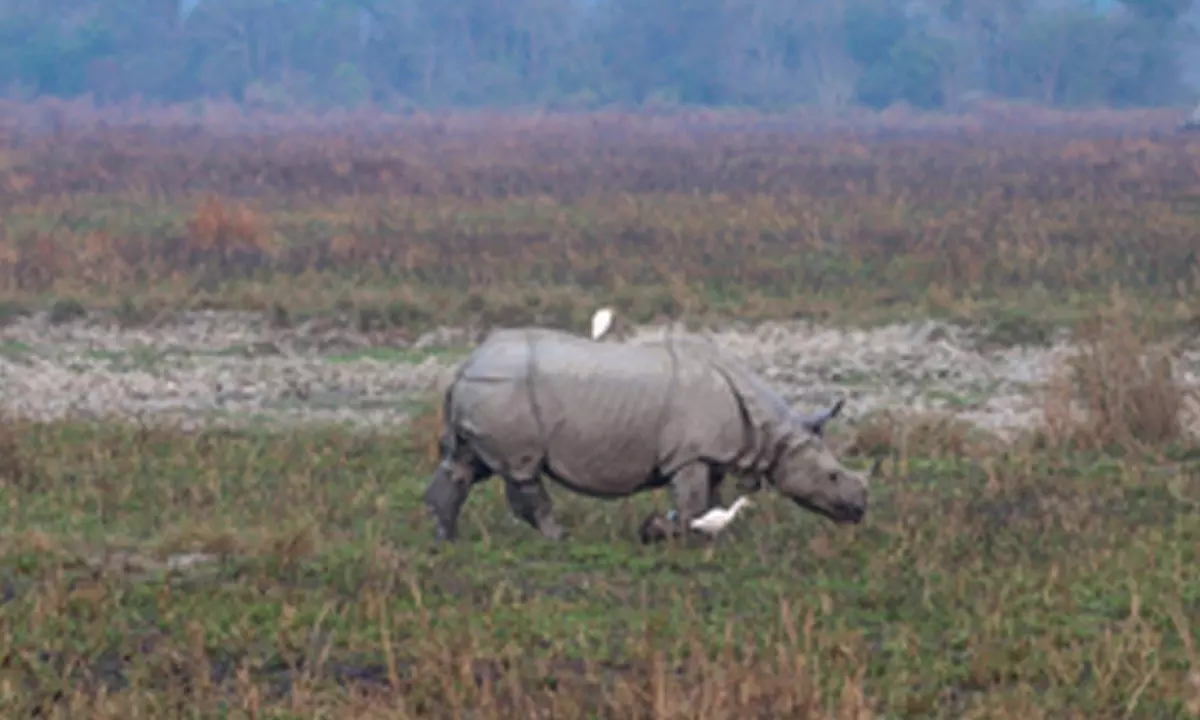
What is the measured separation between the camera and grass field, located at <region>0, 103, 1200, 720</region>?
696 centimetres

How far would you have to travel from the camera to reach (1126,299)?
16.7m

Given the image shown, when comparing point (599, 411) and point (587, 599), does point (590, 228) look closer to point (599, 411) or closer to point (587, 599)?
point (599, 411)

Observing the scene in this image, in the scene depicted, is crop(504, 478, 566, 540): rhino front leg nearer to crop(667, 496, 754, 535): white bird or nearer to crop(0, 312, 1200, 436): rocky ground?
crop(667, 496, 754, 535): white bird

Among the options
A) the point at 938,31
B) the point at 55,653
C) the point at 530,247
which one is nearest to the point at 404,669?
the point at 55,653

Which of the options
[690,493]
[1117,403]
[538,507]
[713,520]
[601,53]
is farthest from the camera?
[601,53]

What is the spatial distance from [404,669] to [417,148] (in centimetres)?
3306

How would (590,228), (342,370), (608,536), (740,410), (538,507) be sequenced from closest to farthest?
(740,410), (538,507), (608,536), (342,370), (590,228)

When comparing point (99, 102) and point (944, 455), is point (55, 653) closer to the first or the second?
point (944, 455)

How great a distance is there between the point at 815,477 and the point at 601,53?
67.3m

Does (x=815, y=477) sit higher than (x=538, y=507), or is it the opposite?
(x=815, y=477)

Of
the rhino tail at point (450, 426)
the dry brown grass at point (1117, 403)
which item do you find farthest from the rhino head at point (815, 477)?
the dry brown grass at point (1117, 403)

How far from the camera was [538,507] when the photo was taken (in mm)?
9148

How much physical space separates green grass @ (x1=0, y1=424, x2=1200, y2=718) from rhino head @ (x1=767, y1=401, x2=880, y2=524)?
0.41 feet

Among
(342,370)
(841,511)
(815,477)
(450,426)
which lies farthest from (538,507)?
(342,370)
